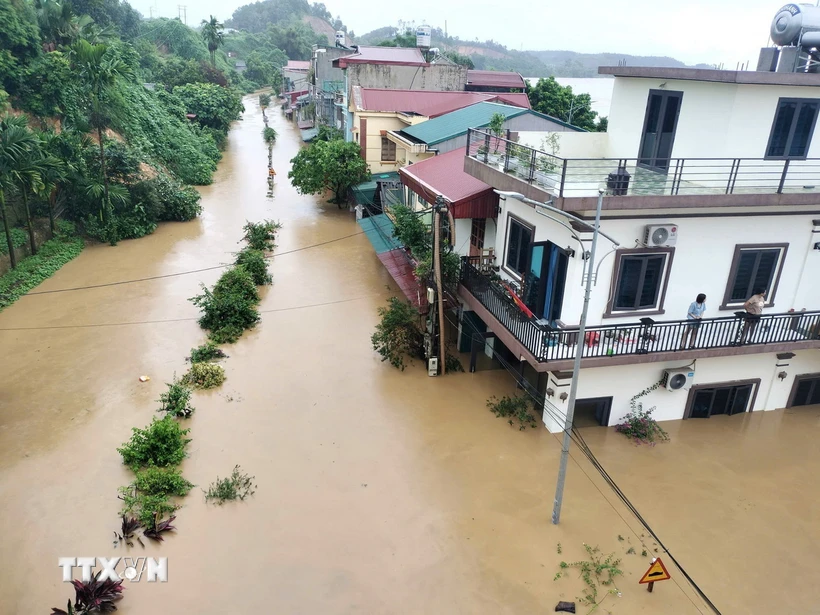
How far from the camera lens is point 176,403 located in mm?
15359

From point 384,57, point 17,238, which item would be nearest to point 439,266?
point 17,238

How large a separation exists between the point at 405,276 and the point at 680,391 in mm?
9305

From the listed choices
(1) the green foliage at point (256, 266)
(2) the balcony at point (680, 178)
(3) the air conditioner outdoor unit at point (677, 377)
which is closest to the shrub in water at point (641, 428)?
(3) the air conditioner outdoor unit at point (677, 377)

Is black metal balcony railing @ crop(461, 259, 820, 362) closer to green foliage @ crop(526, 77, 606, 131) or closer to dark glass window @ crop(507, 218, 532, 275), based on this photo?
dark glass window @ crop(507, 218, 532, 275)

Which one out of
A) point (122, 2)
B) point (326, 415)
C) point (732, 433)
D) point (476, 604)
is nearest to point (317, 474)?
point (326, 415)

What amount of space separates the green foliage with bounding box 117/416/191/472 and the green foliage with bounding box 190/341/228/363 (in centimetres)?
454

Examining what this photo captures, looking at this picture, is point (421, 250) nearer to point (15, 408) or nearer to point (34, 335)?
point (15, 408)

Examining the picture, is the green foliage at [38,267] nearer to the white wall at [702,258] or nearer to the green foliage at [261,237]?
the green foliage at [261,237]

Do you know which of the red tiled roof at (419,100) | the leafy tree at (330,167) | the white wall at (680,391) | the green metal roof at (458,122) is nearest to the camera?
the white wall at (680,391)

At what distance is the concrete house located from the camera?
99.7ft

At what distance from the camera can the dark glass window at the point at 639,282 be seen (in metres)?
13.1

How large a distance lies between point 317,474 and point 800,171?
13.2 meters

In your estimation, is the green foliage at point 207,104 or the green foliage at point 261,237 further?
the green foliage at point 207,104

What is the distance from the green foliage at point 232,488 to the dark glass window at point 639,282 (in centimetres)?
916
